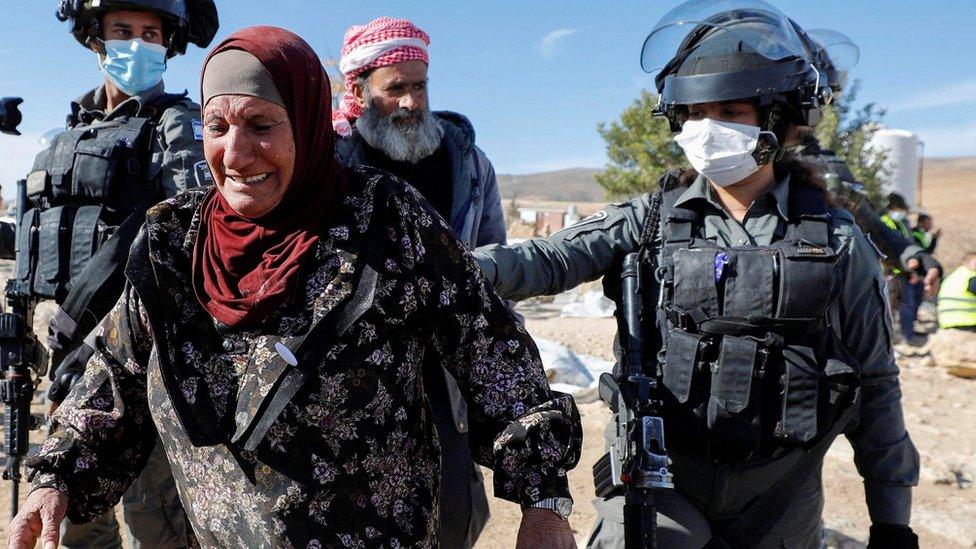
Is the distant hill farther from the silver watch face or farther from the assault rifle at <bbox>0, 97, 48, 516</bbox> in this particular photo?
the silver watch face

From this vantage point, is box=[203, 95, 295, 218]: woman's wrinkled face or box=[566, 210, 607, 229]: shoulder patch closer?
box=[203, 95, 295, 218]: woman's wrinkled face

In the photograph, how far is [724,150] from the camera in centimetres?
250

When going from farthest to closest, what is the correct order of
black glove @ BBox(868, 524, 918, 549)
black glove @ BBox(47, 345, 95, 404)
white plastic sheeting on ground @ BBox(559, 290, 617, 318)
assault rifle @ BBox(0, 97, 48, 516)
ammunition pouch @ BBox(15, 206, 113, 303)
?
white plastic sheeting on ground @ BBox(559, 290, 617, 318), assault rifle @ BBox(0, 97, 48, 516), ammunition pouch @ BBox(15, 206, 113, 303), black glove @ BBox(47, 345, 95, 404), black glove @ BBox(868, 524, 918, 549)

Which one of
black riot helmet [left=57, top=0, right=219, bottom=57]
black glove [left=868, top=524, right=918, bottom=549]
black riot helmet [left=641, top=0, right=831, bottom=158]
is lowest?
black glove [left=868, top=524, right=918, bottom=549]

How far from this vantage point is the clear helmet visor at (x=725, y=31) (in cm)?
249

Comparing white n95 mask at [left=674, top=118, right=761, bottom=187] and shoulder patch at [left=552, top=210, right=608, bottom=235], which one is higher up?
white n95 mask at [left=674, top=118, right=761, bottom=187]

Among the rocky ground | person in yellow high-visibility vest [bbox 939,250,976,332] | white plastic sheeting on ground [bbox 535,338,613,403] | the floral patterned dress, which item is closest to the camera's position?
the floral patterned dress

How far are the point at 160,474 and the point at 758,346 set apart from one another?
2.11m

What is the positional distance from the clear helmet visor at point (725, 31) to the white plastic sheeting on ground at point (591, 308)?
896cm

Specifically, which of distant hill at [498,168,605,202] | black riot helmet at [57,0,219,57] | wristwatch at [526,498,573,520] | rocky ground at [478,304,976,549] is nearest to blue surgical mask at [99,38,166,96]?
black riot helmet at [57,0,219,57]

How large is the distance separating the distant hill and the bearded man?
8533 cm

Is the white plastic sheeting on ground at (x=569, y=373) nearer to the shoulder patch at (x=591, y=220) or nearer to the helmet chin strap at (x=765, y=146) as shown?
the shoulder patch at (x=591, y=220)

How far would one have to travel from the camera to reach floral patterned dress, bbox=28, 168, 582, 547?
5.16 ft

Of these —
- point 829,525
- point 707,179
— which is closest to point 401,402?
point 707,179
